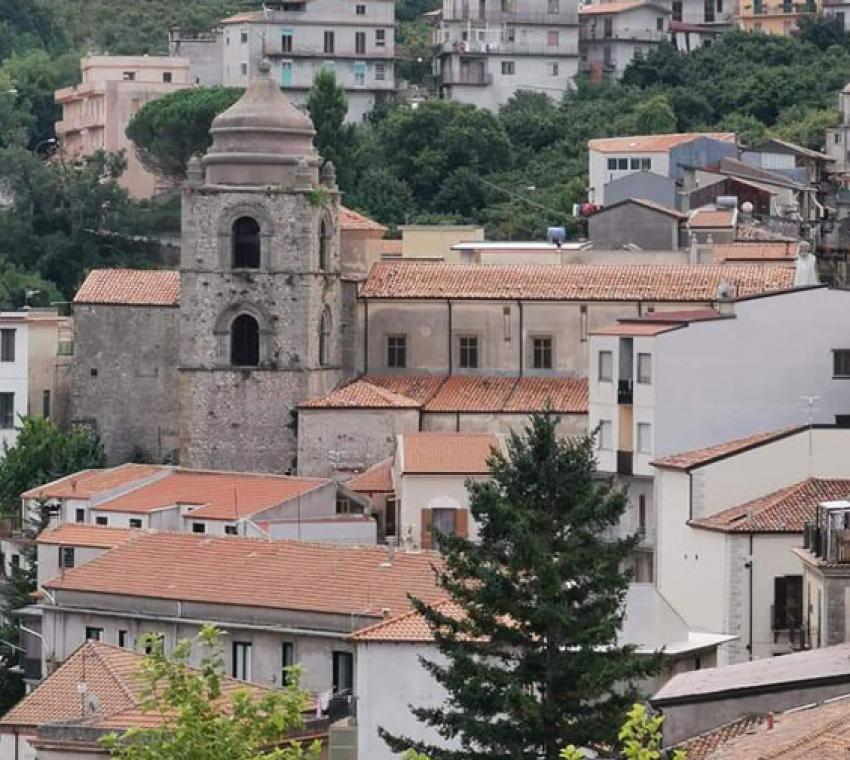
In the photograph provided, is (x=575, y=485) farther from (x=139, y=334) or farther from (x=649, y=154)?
(x=649, y=154)

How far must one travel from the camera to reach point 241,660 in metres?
72.2

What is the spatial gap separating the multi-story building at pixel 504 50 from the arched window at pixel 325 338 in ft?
166

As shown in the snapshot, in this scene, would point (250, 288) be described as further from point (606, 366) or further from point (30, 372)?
point (606, 366)

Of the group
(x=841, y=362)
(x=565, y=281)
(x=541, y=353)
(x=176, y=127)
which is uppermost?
(x=176, y=127)

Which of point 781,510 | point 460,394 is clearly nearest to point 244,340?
point 460,394

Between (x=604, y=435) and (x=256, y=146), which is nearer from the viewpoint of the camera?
(x=604, y=435)

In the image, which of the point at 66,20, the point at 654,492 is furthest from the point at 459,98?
the point at 654,492

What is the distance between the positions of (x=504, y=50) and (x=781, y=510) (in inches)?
3225

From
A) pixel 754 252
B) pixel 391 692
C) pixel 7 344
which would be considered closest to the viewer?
pixel 391 692

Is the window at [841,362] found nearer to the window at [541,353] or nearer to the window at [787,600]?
the window at [787,600]

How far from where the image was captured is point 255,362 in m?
98.4

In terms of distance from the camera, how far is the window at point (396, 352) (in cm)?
9975

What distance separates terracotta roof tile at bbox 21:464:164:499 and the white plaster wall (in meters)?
31.9

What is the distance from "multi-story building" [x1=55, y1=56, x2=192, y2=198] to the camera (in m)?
142
